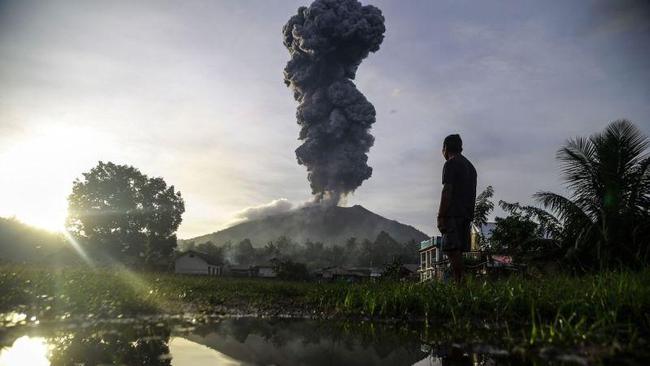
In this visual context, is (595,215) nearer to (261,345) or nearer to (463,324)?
(463,324)

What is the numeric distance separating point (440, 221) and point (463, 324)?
2.40 metres

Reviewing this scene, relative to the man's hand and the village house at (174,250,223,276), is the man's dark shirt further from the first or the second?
the village house at (174,250,223,276)

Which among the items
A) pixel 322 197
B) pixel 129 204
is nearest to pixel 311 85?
pixel 322 197

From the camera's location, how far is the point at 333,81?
115 meters

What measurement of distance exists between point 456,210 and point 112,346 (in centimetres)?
431

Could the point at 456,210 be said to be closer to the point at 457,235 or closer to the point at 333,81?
the point at 457,235

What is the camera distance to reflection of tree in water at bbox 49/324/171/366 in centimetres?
195

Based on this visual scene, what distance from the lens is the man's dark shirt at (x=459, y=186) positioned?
5.62 m

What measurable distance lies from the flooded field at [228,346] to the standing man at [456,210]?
2.15 meters

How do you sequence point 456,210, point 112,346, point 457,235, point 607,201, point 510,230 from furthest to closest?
point 510,230 → point 607,201 → point 456,210 → point 457,235 → point 112,346

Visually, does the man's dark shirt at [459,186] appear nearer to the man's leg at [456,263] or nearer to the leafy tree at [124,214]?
the man's leg at [456,263]

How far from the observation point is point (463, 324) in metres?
3.28

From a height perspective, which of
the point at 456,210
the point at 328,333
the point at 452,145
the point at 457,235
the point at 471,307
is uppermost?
the point at 452,145

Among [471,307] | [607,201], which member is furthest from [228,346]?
[607,201]
